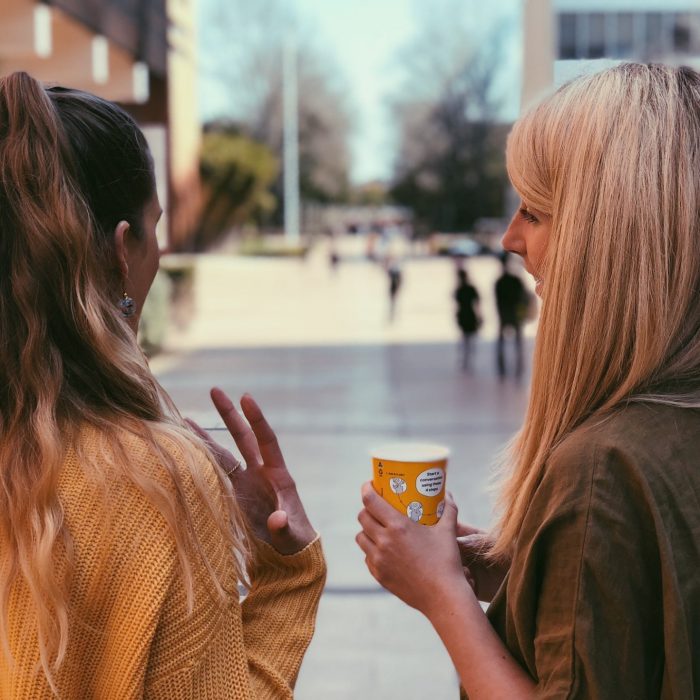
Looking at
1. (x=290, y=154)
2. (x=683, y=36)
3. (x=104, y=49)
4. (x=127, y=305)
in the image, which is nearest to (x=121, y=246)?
(x=127, y=305)

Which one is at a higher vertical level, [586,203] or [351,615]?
[586,203]

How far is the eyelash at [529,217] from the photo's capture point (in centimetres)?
148

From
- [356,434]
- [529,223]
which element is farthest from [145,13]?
[529,223]

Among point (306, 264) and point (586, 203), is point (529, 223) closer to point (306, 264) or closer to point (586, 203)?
point (586, 203)

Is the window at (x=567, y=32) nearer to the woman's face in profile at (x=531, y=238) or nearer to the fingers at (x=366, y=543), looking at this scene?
the woman's face in profile at (x=531, y=238)

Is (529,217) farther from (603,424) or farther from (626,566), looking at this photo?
(626,566)

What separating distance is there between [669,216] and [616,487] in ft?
1.23

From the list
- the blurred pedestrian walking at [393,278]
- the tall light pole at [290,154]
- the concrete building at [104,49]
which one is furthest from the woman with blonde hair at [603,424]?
the tall light pole at [290,154]

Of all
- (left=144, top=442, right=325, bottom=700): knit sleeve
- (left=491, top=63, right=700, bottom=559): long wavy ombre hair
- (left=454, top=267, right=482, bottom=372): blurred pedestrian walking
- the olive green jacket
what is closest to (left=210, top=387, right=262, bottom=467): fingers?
(left=144, top=442, right=325, bottom=700): knit sleeve

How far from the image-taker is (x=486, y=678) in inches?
53.4

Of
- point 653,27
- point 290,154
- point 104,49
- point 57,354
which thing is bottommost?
point 57,354

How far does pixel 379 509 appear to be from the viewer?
1556mm

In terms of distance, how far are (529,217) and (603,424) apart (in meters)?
0.39

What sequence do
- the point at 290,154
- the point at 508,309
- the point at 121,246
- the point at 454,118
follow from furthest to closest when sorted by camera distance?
the point at 454,118, the point at 290,154, the point at 508,309, the point at 121,246
